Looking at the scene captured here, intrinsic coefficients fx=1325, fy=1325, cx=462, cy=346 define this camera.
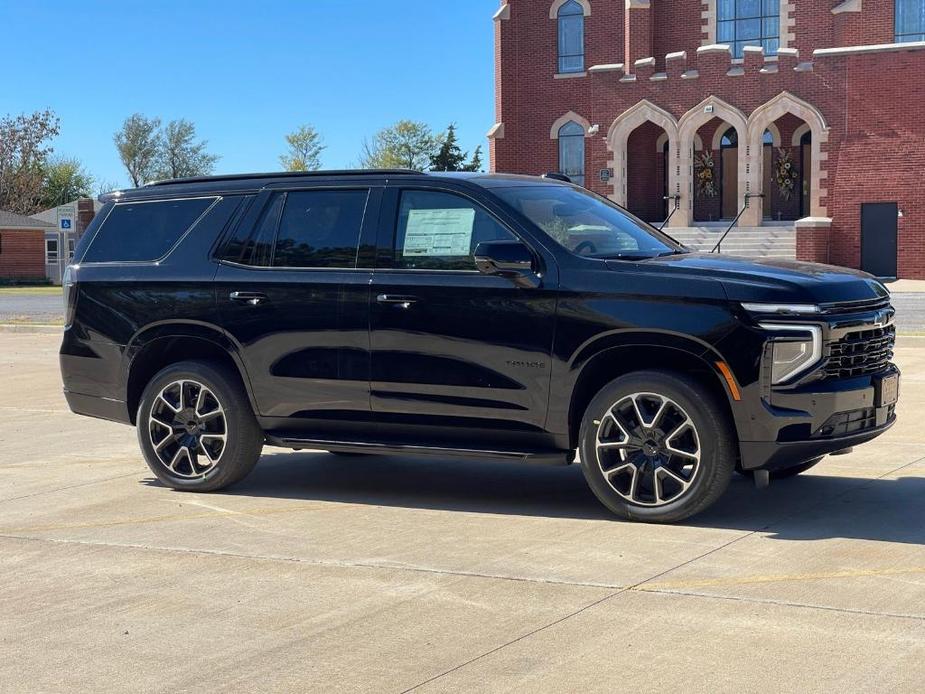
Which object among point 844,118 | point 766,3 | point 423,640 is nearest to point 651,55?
point 766,3

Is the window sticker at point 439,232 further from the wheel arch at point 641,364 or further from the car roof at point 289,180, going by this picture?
the wheel arch at point 641,364

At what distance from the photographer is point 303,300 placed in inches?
323

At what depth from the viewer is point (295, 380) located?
8.26m

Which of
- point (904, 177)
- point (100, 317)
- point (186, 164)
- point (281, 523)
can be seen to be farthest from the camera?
point (186, 164)

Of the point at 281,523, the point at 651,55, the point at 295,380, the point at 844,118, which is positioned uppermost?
the point at 651,55

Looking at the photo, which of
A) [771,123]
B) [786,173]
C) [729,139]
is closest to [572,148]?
[729,139]

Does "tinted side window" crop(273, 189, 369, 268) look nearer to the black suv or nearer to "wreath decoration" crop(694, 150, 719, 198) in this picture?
the black suv

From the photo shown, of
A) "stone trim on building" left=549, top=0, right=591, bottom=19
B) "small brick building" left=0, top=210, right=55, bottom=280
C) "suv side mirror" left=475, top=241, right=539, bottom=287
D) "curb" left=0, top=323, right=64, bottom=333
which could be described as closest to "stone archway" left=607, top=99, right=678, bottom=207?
"stone trim on building" left=549, top=0, right=591, bottom=19

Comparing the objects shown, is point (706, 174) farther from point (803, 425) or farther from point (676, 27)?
point (803, 425)

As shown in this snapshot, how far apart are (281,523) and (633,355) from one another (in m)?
2.24

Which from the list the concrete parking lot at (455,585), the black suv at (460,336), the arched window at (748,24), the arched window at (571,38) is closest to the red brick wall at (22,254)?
the arched window at (571,38)

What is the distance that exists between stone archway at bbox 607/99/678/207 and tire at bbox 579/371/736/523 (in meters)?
38.6

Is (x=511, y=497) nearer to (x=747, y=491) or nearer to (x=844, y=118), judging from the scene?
(x=747, y=491)

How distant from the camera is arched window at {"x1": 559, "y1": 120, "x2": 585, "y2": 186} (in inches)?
1948
